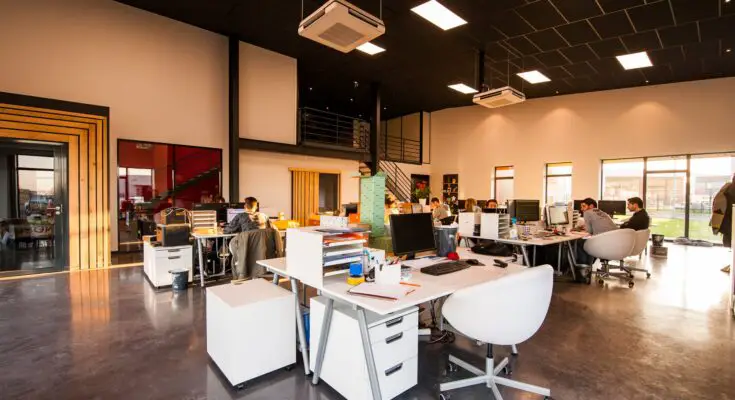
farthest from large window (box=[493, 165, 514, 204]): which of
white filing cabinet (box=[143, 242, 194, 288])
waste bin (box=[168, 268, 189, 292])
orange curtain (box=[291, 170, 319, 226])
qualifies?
waste bin (box=[168, 268, 189, 292])

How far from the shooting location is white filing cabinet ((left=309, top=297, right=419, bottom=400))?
2002 millimetres

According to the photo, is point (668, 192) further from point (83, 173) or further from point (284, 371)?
point (83, 173)

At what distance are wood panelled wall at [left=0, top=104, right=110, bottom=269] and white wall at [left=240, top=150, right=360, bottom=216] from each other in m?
2.81

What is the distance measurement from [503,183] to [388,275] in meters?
11.4

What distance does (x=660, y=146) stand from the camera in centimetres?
952

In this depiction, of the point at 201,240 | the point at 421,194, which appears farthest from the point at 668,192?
the point at 201,240

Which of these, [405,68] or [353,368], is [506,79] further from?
[353,368]

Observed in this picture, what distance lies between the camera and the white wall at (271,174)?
8.32 m

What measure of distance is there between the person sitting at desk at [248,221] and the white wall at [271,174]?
10.8 ft

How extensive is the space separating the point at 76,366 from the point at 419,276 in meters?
2.74

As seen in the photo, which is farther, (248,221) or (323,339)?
(248,221)

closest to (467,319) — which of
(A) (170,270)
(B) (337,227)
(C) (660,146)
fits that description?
(B) (337,227)

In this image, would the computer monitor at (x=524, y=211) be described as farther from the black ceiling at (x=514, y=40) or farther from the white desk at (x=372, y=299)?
the black ceiling at (x=514, y=40)

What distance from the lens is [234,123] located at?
7.66 m
